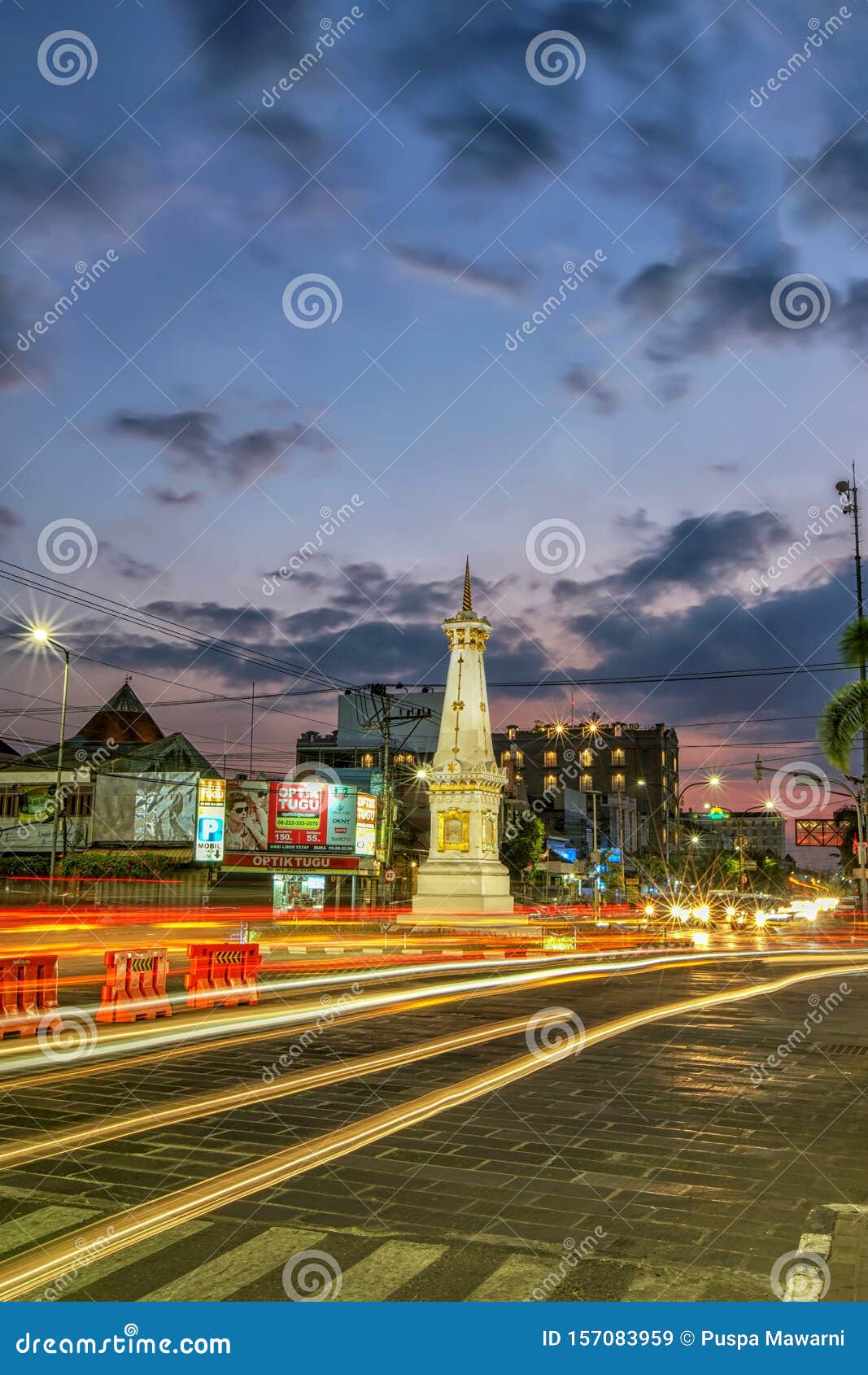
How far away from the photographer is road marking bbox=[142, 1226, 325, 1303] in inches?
197

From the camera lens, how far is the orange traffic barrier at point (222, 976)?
56.3 feet

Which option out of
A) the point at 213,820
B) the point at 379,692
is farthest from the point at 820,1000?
the point at 213,820

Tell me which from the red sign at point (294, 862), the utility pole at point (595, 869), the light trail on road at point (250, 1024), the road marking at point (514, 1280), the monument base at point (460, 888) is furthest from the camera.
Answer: the red sign at point (294, 862)

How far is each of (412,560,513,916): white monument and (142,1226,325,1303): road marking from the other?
35355mm

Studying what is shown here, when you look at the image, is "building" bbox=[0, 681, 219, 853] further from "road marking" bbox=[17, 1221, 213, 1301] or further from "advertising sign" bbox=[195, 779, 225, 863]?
"road marking" bbox=[17, 1221, 213, 1301]

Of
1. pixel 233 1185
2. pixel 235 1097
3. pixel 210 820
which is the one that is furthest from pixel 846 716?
pixel 210 820

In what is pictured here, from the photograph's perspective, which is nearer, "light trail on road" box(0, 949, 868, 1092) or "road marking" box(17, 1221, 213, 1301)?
"road marking" box(17, 1221, 213, 1301)

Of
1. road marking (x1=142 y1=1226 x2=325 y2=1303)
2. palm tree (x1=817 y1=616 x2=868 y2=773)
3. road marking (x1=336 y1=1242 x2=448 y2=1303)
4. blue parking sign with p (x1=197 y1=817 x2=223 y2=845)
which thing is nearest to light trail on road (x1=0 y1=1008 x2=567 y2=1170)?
road marking (x1=142 y1=1226 x2=325 y2=1303)

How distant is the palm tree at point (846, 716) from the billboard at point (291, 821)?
33.5 meters

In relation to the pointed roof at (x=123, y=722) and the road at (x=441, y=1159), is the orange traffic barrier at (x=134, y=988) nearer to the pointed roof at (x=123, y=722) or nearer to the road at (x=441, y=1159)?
the road at (x=441, y=1159)

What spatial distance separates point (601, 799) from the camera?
12162 centimetres

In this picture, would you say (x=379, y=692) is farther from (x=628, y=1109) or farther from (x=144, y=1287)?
(x=144, y=1287)

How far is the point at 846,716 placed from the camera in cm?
2144

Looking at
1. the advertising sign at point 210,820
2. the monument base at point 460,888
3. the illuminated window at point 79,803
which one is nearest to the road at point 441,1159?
the monument base at point 460,888
